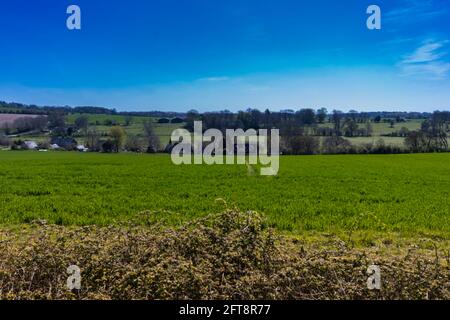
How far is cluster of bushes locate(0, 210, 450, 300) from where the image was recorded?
10.7ft

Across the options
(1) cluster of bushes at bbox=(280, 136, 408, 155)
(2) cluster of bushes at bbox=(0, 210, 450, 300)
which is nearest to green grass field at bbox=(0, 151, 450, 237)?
(2) cluster of bushes at bbox=(0, 210, 450, 300)

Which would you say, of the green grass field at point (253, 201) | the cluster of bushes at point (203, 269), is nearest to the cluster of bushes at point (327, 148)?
the green grass field at point (253, 201)

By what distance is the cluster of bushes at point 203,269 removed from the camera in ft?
10.7

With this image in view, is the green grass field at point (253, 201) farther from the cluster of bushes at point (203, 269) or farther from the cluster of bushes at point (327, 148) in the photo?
the cluster of bushes at point (327, 148)

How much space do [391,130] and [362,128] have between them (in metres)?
A: 5.94

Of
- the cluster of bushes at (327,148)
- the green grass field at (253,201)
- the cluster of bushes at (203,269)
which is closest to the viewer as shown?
the cluster of bushes at (203,269)

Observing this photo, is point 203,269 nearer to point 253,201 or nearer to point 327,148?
point 253,201

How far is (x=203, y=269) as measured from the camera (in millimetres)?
3520

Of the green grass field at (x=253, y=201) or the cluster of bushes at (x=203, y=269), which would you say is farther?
the green grass field at (x=253, y=201)

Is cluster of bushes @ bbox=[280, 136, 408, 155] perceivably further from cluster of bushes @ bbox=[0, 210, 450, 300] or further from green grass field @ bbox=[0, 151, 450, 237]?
cluster of bushes @ bbox=[0, 210, 450, 300]

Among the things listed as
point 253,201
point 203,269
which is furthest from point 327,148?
point 203,269

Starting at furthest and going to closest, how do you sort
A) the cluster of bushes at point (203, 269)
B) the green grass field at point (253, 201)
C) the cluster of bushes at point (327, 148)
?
the cluster of bushes at point (327, 148) → the green grass field at point (253, 201) → the cluster of bushes at point (203, 269)
